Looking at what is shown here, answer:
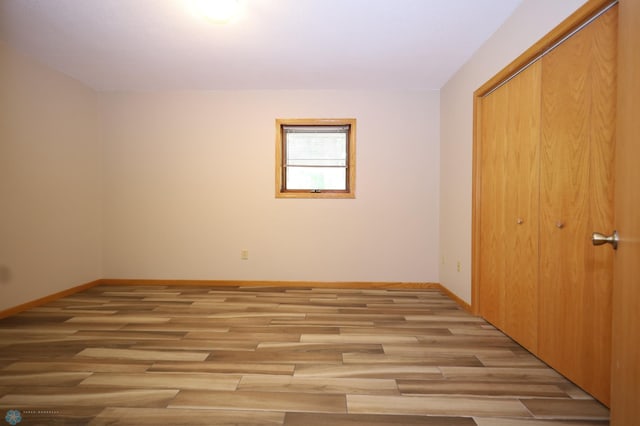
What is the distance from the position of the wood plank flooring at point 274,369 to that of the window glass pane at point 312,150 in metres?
1.98

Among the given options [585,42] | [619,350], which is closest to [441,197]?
[585,42]

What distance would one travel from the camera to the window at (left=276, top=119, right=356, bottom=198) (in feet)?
15.1

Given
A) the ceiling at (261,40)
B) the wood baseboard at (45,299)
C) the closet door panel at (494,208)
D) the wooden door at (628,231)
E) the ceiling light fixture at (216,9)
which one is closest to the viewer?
the wooden door at (628,231)

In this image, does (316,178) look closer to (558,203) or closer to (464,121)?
(464,121)

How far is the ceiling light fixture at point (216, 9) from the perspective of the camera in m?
2.53

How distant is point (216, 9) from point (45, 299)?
3.45m

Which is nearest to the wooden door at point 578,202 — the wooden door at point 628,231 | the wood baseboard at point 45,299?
the wooden door at point 628,231

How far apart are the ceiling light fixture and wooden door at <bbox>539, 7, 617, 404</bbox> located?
2236 mm

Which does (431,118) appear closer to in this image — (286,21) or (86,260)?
(286,21)

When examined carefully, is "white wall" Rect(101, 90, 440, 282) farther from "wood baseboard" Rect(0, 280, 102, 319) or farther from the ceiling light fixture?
the ceiling light fixture

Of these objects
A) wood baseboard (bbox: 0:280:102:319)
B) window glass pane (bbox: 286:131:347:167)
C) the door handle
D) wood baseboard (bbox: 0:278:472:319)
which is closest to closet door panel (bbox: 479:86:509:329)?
wood baseboard (bbox: 0:278:472:319)

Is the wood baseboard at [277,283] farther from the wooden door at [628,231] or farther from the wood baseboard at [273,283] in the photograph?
the wooden door at [628,231]

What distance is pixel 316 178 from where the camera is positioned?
4.67m

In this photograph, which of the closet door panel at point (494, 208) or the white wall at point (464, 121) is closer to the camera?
the white wall at point (464, 121)
